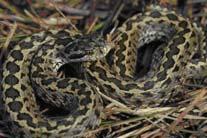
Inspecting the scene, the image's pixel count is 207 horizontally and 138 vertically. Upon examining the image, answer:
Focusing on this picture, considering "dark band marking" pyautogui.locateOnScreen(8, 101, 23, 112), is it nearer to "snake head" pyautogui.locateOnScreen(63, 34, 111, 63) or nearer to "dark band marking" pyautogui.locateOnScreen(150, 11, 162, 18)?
"snake head" pyautogui.locateOnScreen(63, 34, 111, 63)

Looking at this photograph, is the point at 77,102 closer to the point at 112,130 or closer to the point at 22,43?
the point at 112,130

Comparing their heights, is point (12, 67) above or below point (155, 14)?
below

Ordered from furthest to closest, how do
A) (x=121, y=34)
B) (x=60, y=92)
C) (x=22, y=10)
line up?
(x=22, y=10) → (x=121, y=34) → (x=60, y=92)

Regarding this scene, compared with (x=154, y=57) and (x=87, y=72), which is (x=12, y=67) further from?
(x=154, y=57)

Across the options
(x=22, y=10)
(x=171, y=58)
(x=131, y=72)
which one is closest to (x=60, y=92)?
(x=131, y=72)

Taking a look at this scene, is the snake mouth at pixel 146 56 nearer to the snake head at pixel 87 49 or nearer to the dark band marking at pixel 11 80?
the snake head at pixel 87 49

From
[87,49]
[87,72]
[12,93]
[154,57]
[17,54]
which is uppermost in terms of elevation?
[17,54]

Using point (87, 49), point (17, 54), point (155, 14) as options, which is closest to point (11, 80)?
point (17, 54)
